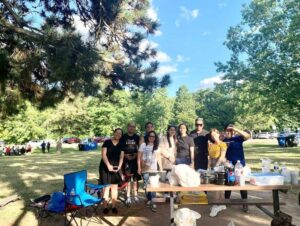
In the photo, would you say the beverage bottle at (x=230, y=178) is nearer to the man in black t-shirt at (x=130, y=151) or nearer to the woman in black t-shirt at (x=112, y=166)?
the woman in black t-shirt at (x=112, y=166)

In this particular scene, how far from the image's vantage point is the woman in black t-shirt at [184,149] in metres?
6.73

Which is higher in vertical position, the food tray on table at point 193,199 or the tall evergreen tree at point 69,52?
the tall evergreen tree at point 69,52

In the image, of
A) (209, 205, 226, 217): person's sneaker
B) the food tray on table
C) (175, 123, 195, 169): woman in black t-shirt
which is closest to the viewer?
the food tray on table

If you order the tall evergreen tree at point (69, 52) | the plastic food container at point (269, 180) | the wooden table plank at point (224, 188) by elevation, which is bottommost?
the wooden table plank at point (224, 188)

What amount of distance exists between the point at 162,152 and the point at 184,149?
510 mm

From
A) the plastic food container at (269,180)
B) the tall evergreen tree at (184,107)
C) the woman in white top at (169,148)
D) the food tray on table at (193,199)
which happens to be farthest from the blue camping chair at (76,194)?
the tall evergreen tree at (184,107)

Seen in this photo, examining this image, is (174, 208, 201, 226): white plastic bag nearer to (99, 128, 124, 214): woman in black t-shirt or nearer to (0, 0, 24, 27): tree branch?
(99, 128, 124, 214): woman in black t-shirt

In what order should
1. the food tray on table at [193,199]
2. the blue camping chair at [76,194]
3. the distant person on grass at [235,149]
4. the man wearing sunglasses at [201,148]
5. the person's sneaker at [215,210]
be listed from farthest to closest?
the man wearing sunglasses at [201,148], the distant person on grass at [235,149], the person's sneaker at [215,210], the blue camping chair at [76,194], the food tray on table at [193,199]

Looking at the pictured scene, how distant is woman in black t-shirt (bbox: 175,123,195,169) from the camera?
6727mm

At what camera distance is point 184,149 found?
A: 6.74 meters

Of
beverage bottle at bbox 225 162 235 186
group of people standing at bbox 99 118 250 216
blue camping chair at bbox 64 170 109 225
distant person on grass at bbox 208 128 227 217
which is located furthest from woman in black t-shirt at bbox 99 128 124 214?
beverage bottle at bbox 225 162 235 186

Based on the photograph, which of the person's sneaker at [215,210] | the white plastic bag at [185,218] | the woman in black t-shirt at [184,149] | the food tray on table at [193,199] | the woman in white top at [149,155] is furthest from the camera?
the woman in white top at [149,155]

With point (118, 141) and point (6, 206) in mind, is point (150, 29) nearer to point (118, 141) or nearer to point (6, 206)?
point (118, 141)

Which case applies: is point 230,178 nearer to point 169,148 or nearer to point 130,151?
point 169,148
